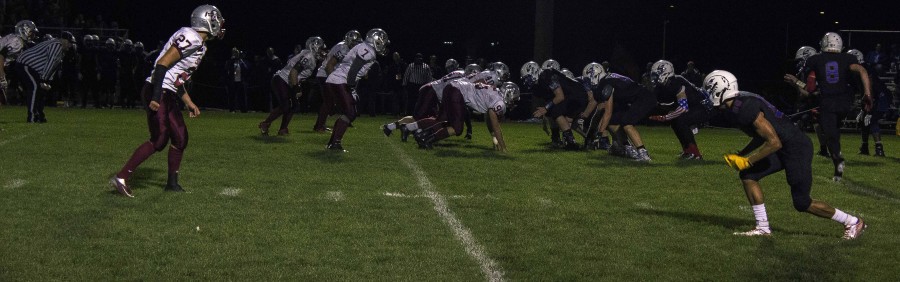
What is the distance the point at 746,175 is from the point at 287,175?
5149 millimetres

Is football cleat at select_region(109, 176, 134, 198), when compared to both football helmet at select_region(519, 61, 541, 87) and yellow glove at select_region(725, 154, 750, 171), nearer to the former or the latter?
yellow glove at select_region(725, 154, 750, 171)

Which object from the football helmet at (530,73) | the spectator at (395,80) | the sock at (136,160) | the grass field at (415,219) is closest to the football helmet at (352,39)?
the grass field at (415,219)

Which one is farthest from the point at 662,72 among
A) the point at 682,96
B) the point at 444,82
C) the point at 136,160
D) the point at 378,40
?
the point at 136,160

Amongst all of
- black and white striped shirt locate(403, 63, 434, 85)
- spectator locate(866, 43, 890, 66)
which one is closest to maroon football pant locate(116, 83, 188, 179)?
black and white striped shirt locate(403, 63, 434, 85)

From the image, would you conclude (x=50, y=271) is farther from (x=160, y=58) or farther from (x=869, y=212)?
(x=869, y=212)

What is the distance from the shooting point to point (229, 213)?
28.7 feet

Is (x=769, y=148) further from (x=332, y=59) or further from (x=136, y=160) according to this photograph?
(x=332, y=59)

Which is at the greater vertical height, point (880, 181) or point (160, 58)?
point (160, 58)

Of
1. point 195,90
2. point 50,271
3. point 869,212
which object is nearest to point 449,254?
point 50,271

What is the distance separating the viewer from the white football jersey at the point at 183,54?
9508mm

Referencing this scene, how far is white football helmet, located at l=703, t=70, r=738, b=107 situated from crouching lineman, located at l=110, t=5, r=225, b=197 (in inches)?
161

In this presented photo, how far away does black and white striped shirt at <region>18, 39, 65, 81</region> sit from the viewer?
19.8m

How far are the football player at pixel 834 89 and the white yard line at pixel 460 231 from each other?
4.40 metres

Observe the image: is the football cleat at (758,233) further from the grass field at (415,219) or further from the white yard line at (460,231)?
the white yard line at (460,231)
